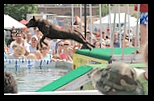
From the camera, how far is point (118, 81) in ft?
5.30

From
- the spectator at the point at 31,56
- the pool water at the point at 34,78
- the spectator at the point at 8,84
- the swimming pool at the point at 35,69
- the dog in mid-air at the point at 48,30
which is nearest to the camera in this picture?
the spectator at the point at 8,84

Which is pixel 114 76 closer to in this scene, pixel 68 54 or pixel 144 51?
pixel 144 51

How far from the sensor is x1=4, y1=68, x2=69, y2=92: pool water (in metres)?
4.15

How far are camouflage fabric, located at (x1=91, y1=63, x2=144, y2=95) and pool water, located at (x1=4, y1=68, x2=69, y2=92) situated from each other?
86.6 inches

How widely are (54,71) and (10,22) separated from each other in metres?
5.99

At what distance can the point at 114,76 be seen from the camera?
5.29ft

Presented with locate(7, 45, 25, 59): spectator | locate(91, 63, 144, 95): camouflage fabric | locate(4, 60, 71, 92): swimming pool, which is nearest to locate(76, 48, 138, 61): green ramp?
locate(4, 60, 71, 92): swimming pool

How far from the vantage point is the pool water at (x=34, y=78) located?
13.6ft

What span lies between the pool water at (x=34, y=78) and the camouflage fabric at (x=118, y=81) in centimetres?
220

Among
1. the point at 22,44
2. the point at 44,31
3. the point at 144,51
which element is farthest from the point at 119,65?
the point at 22,44

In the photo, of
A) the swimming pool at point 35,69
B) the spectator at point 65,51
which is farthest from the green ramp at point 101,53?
the spectator at point 65,51

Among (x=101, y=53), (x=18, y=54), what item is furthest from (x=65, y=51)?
(x=101, y=53)

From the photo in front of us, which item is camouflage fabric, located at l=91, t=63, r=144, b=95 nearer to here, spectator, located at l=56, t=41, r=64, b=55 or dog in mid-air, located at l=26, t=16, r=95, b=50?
dog in mid-air, located at l=26, t=16, r=95, b=50

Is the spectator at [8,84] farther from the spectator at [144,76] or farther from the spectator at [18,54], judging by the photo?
the spectator at [18,54]
